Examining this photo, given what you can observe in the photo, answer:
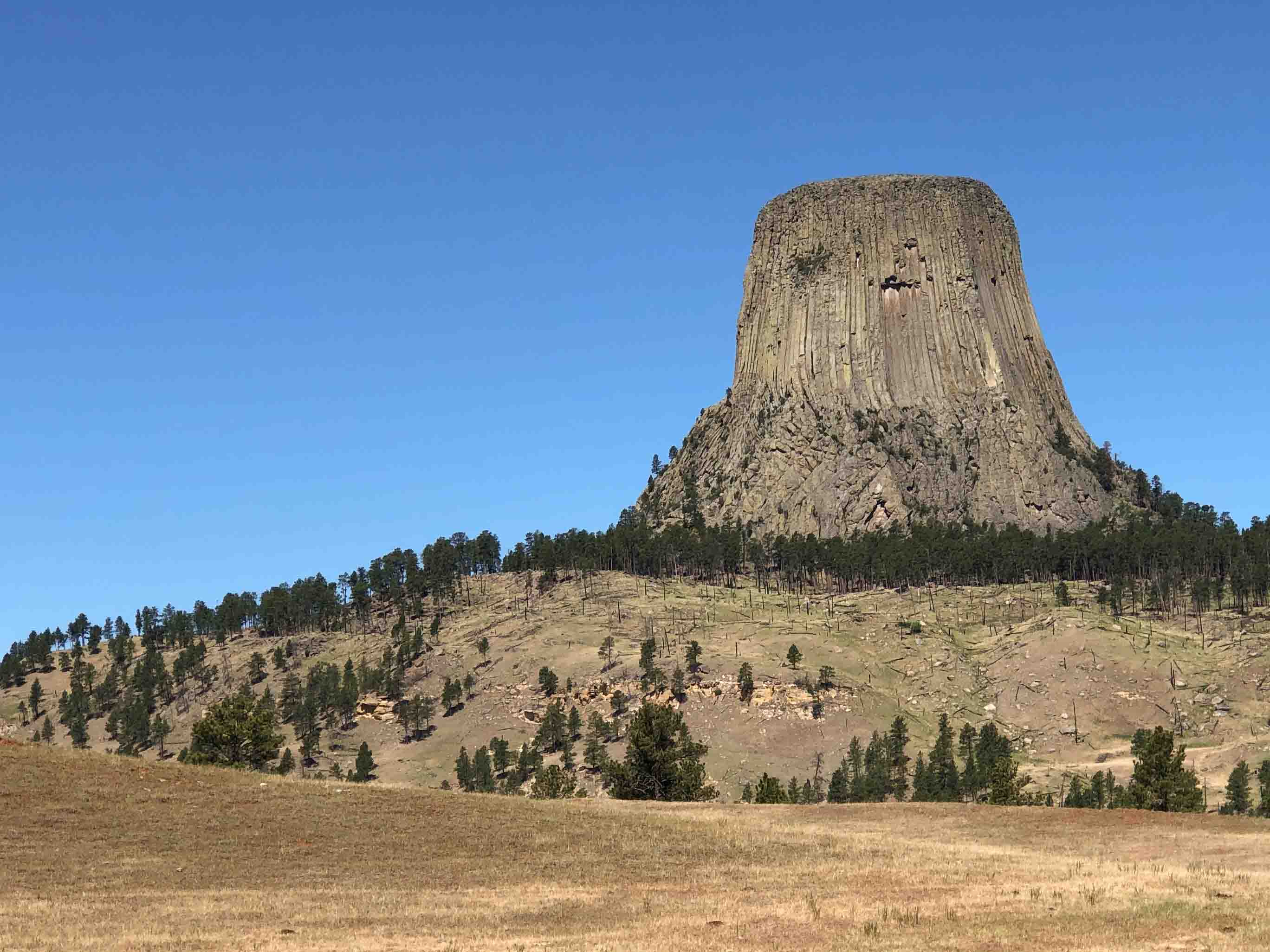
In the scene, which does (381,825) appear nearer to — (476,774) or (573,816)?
(573,816)

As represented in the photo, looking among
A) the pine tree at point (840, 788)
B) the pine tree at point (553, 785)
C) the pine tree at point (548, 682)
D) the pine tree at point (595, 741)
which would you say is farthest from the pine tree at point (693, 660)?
the pine tree at point (553, 785)

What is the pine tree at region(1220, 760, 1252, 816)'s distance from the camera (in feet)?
441

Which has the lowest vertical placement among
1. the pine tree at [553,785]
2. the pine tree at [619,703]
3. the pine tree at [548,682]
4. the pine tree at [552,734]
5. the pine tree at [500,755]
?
the pine tree at [553,785]

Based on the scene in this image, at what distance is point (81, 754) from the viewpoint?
282ft

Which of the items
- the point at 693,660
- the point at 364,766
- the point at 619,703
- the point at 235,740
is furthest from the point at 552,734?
the point at 235,740

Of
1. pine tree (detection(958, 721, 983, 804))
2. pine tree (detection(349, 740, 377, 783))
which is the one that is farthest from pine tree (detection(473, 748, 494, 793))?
pine tree (detection(958, 721, 983, 804))

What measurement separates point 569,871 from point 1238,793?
284 feet

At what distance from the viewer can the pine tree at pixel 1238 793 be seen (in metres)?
134

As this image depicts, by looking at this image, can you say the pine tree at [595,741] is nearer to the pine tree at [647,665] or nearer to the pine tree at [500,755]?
the pine tree at [647,665]

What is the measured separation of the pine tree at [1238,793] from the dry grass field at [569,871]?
60.4m

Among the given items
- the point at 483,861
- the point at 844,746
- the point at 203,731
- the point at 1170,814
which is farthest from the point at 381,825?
the point at 844,746

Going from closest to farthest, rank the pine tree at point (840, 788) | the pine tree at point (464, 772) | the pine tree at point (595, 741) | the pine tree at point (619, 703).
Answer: the pine tree at point (840, 788)
the pine tree at point (464, 772)
the pine tree at point (595, 741)
the pine tree at point (619, 703)

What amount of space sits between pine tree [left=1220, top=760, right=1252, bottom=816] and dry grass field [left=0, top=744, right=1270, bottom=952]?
60.4 metres

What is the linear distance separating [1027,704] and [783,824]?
392ft
